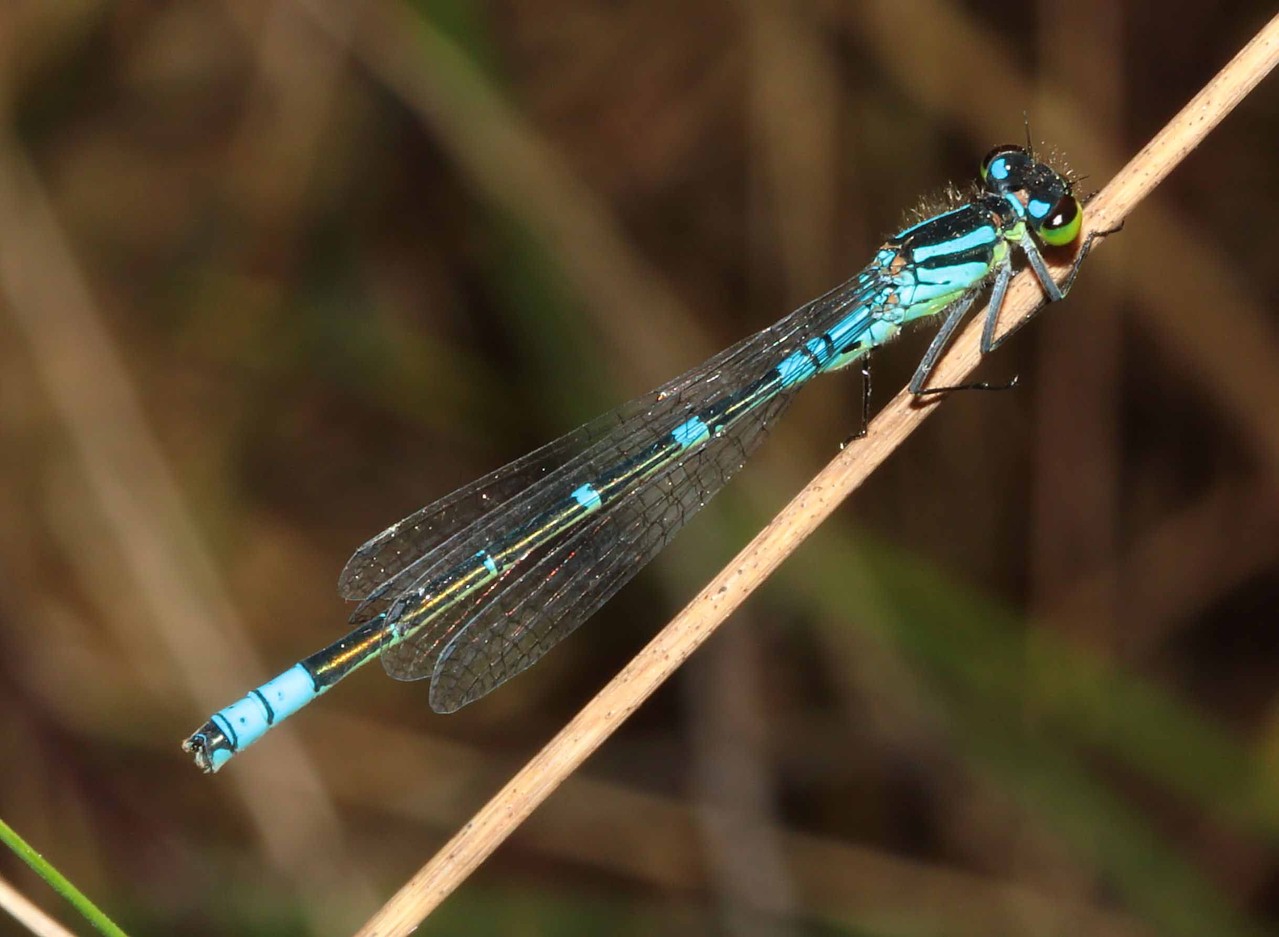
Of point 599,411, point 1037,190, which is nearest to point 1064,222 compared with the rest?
point 1037,190

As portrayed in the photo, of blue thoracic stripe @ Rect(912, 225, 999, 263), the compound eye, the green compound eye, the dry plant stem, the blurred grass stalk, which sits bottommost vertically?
the blurred grass stalk

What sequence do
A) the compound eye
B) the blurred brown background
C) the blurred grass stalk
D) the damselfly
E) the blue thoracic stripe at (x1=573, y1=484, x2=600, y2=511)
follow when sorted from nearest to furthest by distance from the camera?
the blurred grass stalk
the damselfly
the compound eye
the blue thoracic stripe at (x1=573, y1=484, x2=600, y2=511)
the blurred brown background

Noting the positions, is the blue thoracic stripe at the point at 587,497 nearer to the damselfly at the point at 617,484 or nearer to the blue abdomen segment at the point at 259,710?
the damselfly at the point at 617,484

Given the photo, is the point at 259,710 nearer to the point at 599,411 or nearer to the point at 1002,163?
the point at 599,411

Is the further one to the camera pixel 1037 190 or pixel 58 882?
pixel 1037 190

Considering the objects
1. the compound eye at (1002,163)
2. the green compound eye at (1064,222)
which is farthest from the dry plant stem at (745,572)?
the compound eye at (1002,163)

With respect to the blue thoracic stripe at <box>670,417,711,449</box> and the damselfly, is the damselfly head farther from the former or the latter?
the blue thoracic stripe at <box>670,417,711,449</box>

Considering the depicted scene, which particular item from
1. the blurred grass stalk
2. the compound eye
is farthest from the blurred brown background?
the blurred grass stalk
